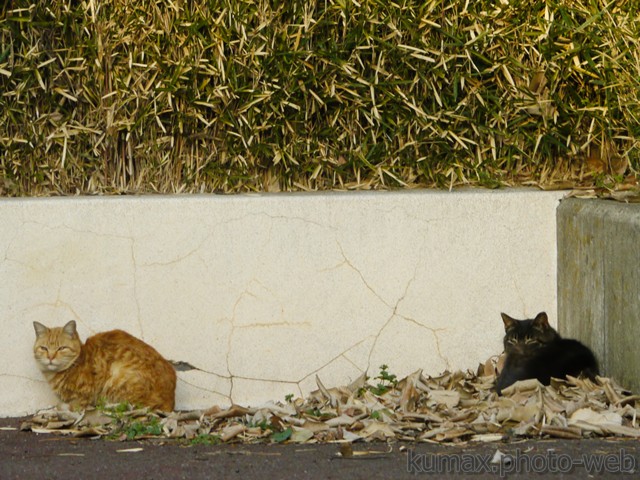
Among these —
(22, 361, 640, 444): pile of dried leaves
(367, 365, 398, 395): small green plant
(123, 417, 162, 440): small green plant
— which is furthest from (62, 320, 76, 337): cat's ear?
(367, 365, 398, 395): small green plant

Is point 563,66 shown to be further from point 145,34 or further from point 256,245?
point 145,34

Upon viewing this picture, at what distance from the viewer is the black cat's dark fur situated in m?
5.26

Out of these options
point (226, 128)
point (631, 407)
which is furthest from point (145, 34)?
point (631, 407)

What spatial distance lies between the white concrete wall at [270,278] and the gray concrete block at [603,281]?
23 centimetres

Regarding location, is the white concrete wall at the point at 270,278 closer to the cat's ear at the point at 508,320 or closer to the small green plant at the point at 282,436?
the cat's ear at the point at 508,320

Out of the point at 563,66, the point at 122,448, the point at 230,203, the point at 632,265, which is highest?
the point at 563,66

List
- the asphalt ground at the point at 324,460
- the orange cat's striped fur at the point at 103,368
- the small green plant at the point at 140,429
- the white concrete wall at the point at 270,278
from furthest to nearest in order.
Answer: the white concrete wall at the point at 270,278 < the orange cat's striped fur at the point at 103,368 < the small green plant at the point at 140,429 < the asphalt ground at the point at 324,460

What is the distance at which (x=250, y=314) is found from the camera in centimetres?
566

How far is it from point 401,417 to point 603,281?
Result: 128cm

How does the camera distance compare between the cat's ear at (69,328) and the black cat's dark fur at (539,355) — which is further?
the cat's ear at (69,328)

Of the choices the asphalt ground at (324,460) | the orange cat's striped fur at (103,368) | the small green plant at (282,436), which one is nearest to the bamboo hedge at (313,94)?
the orange cat's striped fur at (103,368)

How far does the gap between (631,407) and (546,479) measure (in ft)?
3.69

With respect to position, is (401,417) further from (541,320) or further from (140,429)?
(140,429)

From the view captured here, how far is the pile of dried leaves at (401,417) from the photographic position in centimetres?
461
